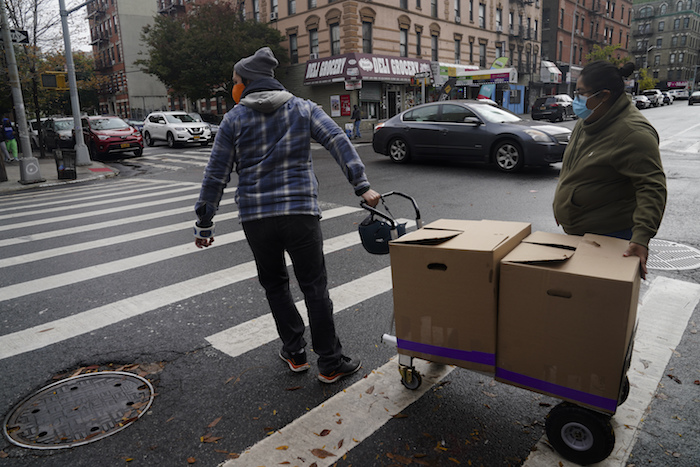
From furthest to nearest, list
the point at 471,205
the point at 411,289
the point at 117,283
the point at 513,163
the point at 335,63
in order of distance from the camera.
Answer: the point at 335,63, the point at 513,163, the point at 471,205, the point at 117,283, the point at 411,289

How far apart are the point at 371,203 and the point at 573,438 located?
1587mm

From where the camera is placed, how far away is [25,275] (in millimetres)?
5707

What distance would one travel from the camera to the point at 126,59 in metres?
54.4

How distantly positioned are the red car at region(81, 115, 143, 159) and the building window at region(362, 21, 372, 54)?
1616 centimetres

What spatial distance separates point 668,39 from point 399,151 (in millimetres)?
105989

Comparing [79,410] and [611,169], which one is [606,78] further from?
[79,410]

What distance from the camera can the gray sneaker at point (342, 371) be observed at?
3.20 metres

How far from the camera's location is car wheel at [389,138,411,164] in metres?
13.5

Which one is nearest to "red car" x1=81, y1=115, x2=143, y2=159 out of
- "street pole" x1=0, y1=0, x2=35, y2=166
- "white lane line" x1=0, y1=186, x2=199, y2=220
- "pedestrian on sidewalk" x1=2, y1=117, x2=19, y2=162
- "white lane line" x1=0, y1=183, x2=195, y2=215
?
"pedestrian on sidewalk" x1=2, y1=117, x2=19, y2=162

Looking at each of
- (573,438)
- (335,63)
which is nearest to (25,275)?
(573,438)

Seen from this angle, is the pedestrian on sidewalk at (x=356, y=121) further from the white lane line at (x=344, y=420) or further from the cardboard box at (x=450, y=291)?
the cardboard box at (x=450, y=291)

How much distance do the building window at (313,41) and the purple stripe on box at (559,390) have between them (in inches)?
1319

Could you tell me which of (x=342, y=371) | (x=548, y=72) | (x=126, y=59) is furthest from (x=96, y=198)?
(x=126, y=59)

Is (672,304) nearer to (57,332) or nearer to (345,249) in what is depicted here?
(345,249)
